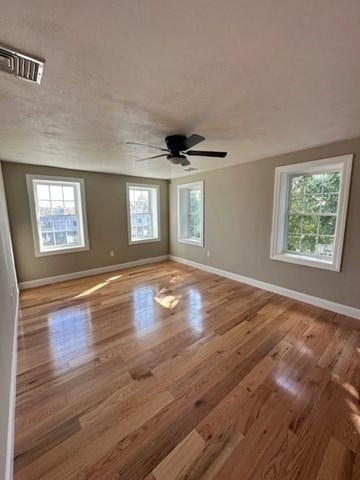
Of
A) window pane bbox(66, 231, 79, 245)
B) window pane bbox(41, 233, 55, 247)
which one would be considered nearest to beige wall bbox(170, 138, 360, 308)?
window pane bbox(66, 231, 79, 245)

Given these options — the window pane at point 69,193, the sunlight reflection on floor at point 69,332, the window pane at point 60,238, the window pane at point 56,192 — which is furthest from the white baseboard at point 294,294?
the window pane at point 56,192

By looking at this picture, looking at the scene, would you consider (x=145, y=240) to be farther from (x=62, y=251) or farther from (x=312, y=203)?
(x=312, y=203)

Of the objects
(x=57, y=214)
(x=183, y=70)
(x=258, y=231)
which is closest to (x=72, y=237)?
(x=57, y=214)

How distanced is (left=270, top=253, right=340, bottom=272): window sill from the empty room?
27mm

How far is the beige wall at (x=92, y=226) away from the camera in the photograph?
3725 millimetres

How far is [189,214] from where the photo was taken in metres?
5.58

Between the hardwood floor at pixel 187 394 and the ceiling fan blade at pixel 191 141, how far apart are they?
216 cm

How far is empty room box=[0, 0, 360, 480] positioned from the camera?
3.67 ft

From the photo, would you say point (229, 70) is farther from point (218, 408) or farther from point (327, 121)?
point (218, 408)

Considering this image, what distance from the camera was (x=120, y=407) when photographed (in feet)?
5.07

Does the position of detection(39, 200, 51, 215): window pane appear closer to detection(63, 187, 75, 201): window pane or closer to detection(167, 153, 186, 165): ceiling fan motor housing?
detection(63, 187, 75, 201): window pane

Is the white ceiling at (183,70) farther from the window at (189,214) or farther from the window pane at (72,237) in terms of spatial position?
the window at (189,214)

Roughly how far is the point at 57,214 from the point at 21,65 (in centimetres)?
341

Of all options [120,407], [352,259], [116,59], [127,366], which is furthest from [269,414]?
[116,59]
